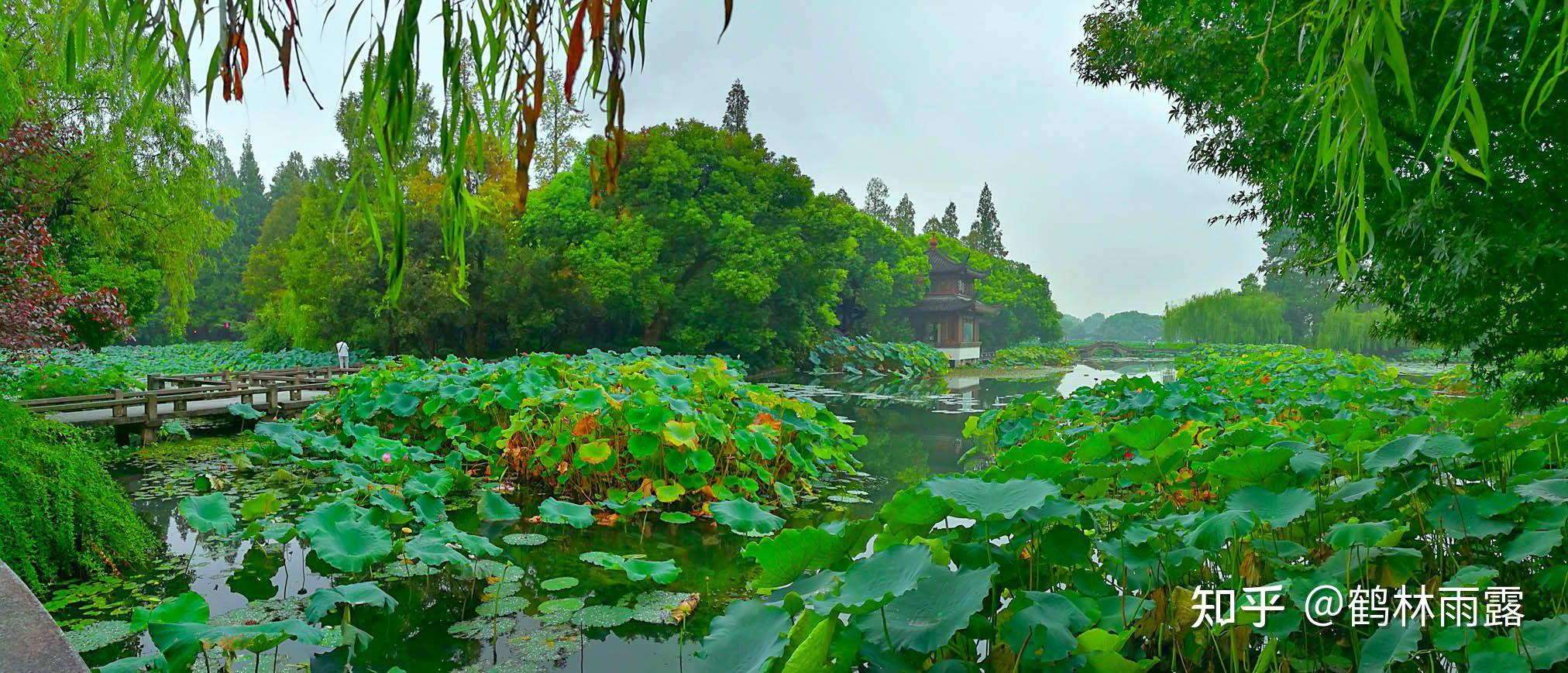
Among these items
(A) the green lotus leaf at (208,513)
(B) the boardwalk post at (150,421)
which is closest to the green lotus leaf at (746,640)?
(A) the green lotus leaf at (208,513)

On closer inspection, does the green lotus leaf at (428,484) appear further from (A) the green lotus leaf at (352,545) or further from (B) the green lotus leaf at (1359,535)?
(B) the green lotus leaf at (1359,535)

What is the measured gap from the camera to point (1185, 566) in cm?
165

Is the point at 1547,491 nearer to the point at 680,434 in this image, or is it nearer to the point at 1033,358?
the point at 680,434

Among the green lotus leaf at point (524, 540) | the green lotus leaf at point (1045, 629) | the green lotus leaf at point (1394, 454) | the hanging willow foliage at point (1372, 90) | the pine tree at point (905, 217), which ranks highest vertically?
the pine tree at point (905, 217)

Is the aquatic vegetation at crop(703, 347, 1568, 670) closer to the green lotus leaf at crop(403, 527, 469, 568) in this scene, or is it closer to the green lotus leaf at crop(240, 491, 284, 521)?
the green lotus leaf at crop(403, 527, 469, 568)

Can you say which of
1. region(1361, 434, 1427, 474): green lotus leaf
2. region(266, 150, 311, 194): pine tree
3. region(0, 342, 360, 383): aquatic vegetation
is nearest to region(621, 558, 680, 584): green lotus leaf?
region(1361, 434, 1427, 474): green lotus leaf

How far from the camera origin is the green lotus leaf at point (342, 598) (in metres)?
1.83

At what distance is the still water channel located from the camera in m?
2.27

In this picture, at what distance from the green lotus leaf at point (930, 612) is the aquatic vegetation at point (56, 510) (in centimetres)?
276

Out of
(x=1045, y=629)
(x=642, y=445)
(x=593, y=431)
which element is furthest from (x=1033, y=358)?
(x=1045, y=629)

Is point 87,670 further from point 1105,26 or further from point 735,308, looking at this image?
point 735,308

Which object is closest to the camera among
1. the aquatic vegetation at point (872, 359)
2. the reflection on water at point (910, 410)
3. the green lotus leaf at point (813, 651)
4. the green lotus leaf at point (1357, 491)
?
the green lotus leaf at point (813, 651)

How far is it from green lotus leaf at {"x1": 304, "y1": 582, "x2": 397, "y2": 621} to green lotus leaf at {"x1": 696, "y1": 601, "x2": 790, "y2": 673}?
0.92m

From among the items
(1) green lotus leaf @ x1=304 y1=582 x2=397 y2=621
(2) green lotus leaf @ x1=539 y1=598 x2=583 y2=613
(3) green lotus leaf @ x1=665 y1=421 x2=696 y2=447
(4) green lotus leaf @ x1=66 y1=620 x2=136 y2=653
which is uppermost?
(3) green lotus leaf @ x1=665 y1=421 x2=696 y2=447
